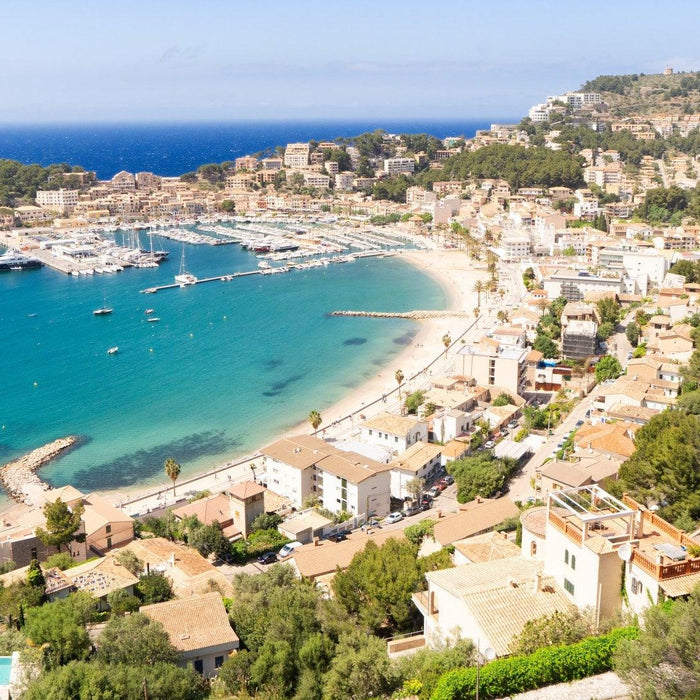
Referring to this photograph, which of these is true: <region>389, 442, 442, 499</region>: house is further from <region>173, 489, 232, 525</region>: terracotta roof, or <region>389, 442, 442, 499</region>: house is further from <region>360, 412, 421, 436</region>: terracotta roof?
<region>173, 489, 232, 525</region>: terracotta roof

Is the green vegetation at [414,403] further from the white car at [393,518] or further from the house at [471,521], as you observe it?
the house at [471,521]

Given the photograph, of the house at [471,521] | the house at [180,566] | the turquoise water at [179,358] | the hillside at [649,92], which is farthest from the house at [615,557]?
the hillside at [649,92]

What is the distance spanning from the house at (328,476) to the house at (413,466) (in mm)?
622

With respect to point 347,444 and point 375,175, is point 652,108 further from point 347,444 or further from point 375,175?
point 347,444

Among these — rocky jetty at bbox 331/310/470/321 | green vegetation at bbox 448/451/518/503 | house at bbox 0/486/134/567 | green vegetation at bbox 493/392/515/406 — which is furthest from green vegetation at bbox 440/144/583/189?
house at bbox 0/486/134/567

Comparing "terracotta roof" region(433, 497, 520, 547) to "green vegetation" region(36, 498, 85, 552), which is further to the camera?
"green vegetation" region(36, 498, 85, 552)

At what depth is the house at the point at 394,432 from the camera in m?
24.0

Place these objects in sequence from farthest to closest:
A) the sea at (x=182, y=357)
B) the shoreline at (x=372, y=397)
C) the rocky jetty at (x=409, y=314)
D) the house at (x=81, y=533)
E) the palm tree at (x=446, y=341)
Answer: the rocky jetty at (x=409, y=314) < the palm tree at (x=446, y=341) < the sea at (x=182, y=357) < the shoreline at (x=372, y=397) < the house at (x=81, y=533)

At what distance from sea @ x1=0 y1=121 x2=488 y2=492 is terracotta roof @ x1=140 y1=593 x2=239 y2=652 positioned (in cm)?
1204

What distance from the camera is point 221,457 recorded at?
1009 inches

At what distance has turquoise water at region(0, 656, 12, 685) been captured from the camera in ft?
31.9

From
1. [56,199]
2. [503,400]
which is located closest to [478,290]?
[503,400]

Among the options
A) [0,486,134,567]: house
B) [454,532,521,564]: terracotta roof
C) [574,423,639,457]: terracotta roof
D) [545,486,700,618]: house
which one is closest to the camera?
[545,486,700,618]: house

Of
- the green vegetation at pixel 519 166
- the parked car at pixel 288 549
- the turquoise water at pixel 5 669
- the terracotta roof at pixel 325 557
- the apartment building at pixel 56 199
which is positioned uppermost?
the green vegetation at pixel 519 166
